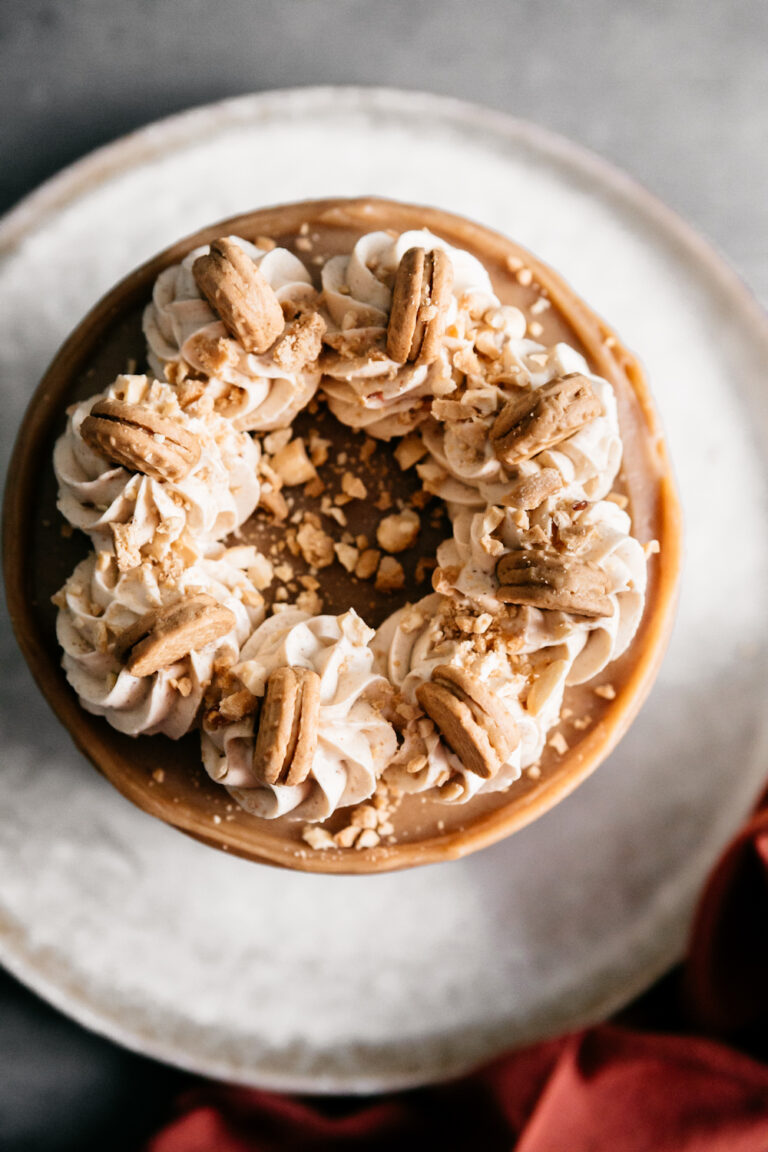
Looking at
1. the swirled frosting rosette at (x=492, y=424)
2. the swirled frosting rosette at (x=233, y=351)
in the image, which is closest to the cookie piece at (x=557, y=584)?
the swirled frosting rosette at (x=492, y=424)

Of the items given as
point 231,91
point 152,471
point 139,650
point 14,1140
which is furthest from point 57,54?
point 14,1140

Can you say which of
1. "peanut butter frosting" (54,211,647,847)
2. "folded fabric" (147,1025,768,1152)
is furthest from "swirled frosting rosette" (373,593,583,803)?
"folded fabric" (147,1025,768,1152)

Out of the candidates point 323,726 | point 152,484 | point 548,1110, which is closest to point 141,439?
point 152,484

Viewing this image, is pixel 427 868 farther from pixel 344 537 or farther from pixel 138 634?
pixel 138 634

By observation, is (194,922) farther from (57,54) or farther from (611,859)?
(57,54)

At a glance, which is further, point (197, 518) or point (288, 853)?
point (288, 853)

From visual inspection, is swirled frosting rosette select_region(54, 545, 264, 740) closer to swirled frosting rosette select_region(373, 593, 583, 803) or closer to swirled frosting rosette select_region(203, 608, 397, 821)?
swirled frosting rosette select_region(203, 608, 397, 821)

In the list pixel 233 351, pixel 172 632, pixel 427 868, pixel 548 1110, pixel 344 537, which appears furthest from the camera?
pixel 427 868
